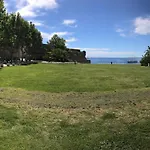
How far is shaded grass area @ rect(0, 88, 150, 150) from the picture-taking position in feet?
34.4

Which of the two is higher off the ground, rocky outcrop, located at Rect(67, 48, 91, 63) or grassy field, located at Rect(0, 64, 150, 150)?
rocky outcrop, located at Rect(67, 48, 91, 63)

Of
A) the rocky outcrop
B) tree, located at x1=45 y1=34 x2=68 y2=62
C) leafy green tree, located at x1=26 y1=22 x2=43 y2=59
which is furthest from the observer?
the rocky outcrop

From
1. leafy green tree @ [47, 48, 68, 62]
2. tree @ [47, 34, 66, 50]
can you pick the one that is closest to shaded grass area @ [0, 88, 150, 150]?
leafy green tree @ [47, 48, 68, 62]

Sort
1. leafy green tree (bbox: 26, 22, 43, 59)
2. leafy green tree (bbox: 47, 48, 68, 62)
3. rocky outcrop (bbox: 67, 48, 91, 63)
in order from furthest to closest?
rocky outcrop (bbox: 67, 48, 91, 63) < leafy green tree (bbox: 47, 48, 68, 62) < leafy green tree (bbox: 26, 22, 43, 59)

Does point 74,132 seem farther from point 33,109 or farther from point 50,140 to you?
point 33,109

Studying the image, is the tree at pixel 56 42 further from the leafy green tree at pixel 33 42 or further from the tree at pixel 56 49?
the leafy green tree at pixel 33 42

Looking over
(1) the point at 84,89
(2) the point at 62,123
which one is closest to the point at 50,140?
(2) the point at 62,123

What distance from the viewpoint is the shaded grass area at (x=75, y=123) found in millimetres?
10492

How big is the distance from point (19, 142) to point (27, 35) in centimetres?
7691

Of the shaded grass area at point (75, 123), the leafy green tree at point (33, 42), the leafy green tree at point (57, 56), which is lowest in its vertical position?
the shaded grass area at point (75, 123)

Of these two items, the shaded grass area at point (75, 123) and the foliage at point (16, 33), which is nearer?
the shaded grass area at point (75, 123)

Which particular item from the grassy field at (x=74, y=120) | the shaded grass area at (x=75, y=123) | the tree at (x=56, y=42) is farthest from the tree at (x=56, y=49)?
the shaded grass area at (x=75, y=123)

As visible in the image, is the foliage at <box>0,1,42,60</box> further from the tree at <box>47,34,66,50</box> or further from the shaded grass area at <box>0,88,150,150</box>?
the shaded grass area at <box>0,88,150,150</box>

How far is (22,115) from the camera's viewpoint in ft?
45.4
